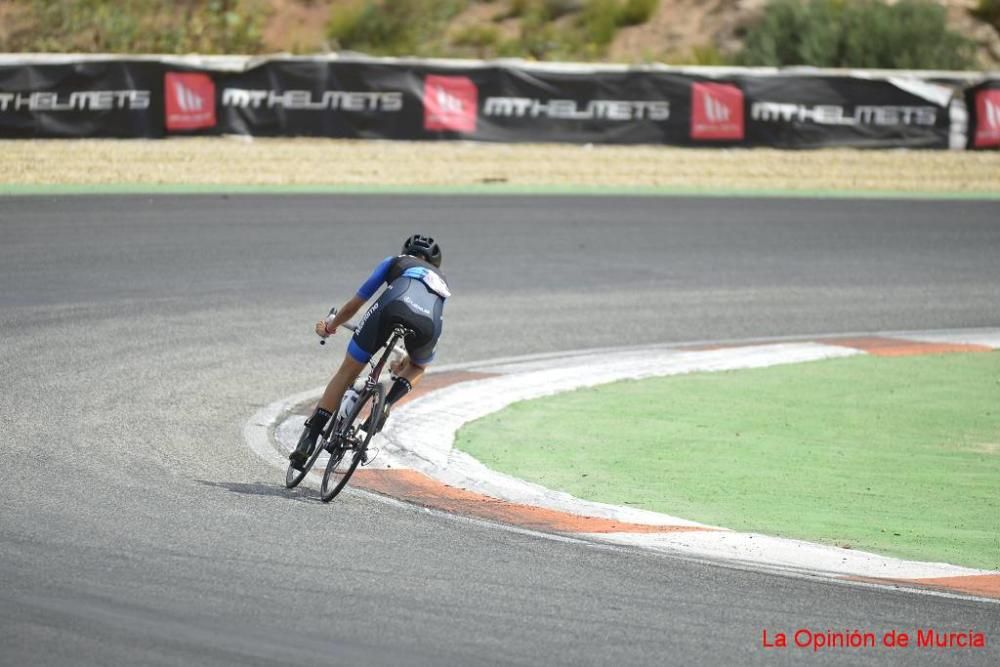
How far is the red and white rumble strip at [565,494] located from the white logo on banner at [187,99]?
1168cm

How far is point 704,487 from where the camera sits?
9.22 meters

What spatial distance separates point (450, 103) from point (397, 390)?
16.6 m

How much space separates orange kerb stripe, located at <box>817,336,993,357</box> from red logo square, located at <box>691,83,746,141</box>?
10.9 metres

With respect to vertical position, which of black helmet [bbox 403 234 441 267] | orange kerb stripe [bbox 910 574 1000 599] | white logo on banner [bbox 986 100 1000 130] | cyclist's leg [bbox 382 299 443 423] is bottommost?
orange kerb stripe [bbox 910 574 1000 599]

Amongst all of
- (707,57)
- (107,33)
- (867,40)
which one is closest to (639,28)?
(707,57)

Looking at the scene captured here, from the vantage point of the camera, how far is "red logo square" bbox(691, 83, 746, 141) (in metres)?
25.5

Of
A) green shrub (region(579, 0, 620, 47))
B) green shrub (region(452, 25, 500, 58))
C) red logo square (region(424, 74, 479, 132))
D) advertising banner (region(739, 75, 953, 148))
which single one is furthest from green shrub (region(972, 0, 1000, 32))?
red logo square (region(424, 74, 479, 132))

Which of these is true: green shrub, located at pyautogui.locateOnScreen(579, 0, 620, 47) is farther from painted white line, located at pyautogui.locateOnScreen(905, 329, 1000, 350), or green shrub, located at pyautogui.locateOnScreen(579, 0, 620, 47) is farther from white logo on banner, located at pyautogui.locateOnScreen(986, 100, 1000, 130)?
painted white line, located at pyautogui.locateOnScreen(905, 329, 1000, 350)

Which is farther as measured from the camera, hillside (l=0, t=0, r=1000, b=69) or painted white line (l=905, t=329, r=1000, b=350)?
hillside (l=0, t=0, r=1000, b=69)

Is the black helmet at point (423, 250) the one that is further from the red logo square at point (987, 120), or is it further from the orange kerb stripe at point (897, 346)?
the red logo square at point (987, 120)

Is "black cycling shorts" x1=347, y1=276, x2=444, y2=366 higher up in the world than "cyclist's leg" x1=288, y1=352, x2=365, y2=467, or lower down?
higher up

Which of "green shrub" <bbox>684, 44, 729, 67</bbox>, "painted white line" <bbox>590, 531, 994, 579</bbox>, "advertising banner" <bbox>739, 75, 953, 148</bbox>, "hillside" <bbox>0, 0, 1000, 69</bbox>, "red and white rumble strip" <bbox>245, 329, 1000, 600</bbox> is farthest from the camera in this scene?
"hillside" <bbox>0, 0, 1000, 69</bbox>

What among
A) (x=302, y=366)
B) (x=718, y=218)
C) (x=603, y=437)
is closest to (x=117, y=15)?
(x=718, y=218)

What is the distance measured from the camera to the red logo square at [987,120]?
26.2 metres
